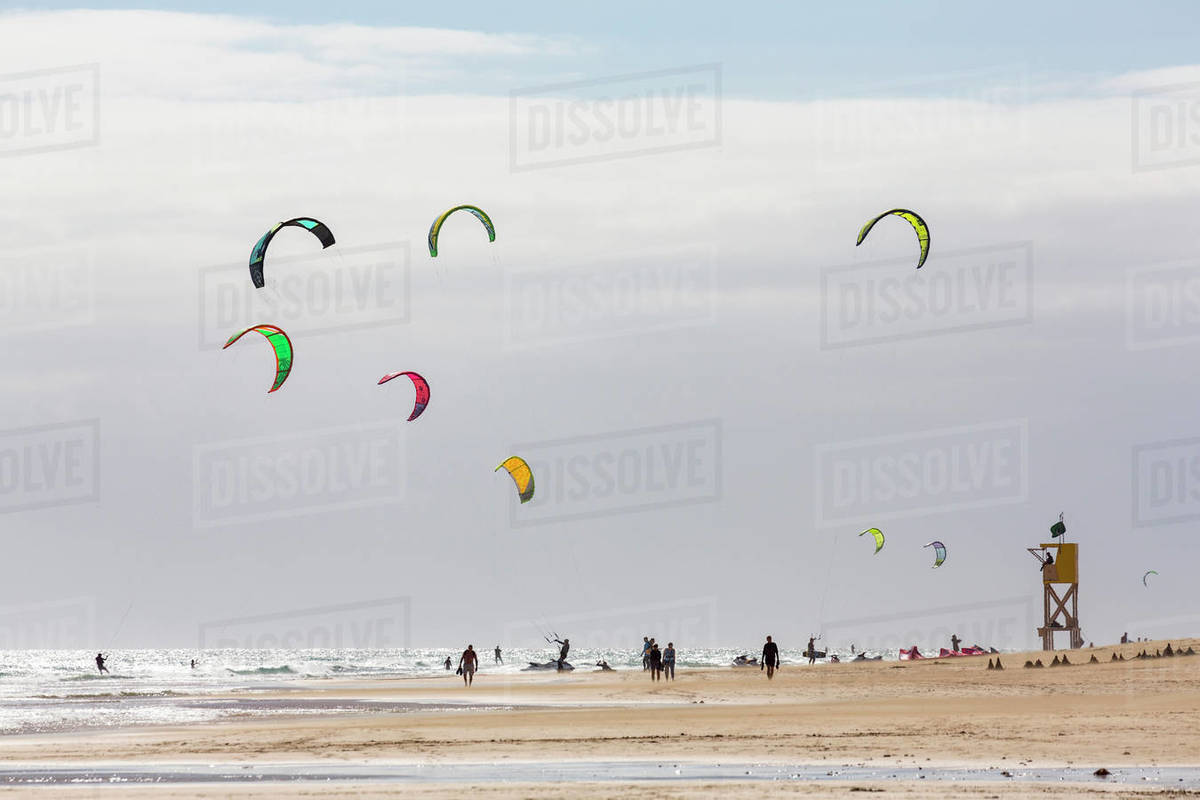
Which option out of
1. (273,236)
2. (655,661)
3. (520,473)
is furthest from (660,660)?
(273,236)

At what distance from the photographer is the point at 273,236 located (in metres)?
32.2

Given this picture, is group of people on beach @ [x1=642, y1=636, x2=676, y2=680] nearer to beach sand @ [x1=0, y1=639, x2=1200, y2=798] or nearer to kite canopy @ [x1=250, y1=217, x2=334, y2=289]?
beach sand @ [x1=0, y1=639, x2=1200, y2=798]

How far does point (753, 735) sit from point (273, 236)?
54.6 ft

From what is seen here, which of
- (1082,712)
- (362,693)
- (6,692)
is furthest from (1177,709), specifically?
(6,692)

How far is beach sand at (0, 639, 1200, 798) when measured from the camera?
52.7ft

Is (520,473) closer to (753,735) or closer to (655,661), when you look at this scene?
(655,661)

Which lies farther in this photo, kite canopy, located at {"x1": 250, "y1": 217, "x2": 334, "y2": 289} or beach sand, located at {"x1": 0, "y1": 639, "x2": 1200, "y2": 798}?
kite canopy, located at {"x1": 250, "y1": 217, "x2": 334, "y2": 289}

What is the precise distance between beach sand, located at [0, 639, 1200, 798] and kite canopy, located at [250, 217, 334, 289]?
30.6 ft

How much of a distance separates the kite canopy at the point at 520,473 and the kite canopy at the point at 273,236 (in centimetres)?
1229

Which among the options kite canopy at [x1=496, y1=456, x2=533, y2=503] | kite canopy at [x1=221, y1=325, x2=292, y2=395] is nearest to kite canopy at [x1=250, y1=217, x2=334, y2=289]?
kite canopy at [x1=221, y1=325, x2=292, y2=395]

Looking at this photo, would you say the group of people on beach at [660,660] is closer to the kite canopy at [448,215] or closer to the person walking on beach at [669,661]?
the person walking on beach at [669,661]

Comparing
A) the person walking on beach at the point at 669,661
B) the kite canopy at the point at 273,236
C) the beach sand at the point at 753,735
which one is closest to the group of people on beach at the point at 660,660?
the person walking on beach at the point at 669,661

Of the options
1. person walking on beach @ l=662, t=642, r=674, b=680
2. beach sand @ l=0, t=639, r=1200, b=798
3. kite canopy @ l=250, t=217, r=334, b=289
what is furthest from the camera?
person walking on beach @ l=662, t=642, r=674, b=680

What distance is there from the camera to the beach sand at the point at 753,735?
16.1 metres
